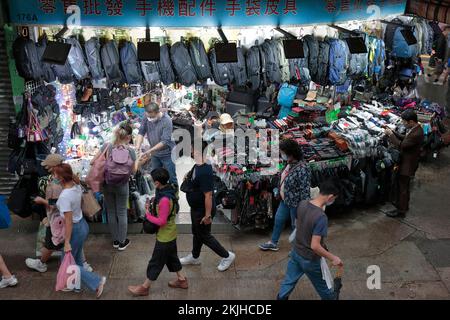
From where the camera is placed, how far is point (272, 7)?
28.2ft

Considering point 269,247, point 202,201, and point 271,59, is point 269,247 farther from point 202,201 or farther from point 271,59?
point 271,59

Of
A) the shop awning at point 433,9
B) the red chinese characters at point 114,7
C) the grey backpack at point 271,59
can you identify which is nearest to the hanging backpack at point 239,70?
the grey backpack at point 271,59

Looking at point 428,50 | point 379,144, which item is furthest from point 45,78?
point 428,50

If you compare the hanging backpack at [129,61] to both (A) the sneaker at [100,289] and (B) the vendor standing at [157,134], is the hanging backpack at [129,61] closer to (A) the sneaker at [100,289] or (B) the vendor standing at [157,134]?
(B) the vendor standing at [157,134]

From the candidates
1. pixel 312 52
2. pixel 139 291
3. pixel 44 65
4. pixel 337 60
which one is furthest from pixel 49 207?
pixel 337 60

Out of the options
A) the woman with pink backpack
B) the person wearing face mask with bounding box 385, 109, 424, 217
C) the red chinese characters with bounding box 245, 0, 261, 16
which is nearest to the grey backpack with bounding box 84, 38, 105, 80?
the woman with pink backpack

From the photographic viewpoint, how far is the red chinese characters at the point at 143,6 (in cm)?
817

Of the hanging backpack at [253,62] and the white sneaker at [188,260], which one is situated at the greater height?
the hanging backpack at [253,62]

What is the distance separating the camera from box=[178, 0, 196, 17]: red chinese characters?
826 cm

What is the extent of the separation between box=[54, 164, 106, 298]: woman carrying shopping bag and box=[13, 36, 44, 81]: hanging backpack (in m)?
2.48

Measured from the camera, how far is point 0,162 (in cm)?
854

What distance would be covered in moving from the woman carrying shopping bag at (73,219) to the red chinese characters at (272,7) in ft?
14.6

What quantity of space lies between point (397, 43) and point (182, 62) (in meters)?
4.76

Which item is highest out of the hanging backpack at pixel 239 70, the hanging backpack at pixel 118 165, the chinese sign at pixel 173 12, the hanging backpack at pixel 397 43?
the chinese sign at pixel 173 12
